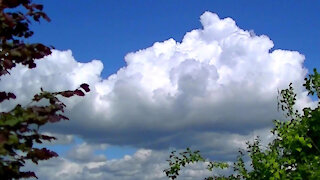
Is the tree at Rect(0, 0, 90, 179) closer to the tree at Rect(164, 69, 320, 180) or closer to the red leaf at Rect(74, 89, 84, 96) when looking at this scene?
the red leaf at Rect(74, 89, 84, 96)

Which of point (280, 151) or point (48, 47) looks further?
point (280, 151)

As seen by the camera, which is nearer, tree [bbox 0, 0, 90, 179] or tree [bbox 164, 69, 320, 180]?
tree [bbox 0, 0, 90, 179]

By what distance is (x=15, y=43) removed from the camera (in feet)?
17.4

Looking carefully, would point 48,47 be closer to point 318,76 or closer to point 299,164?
point 299,164

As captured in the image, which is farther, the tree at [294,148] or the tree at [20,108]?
the tree at [294,148]

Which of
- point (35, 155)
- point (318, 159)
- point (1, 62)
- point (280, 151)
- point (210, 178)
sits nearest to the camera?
point (35, 155)

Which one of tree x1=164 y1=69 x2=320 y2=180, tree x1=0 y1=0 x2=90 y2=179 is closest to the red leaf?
tree x1=0 y1=0 x2=90 y2=179

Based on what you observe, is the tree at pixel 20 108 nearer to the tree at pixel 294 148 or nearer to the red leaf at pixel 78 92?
the red leaf at pixel 78 92

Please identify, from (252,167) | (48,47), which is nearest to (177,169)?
(252,167)

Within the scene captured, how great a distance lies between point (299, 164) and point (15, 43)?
728cm

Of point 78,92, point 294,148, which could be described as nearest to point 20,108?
point 78,92

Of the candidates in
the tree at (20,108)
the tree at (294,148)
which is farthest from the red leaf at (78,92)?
the tree at (294,148)

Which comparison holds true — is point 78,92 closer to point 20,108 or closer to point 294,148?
point 20,108

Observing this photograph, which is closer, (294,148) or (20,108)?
(20,108)
